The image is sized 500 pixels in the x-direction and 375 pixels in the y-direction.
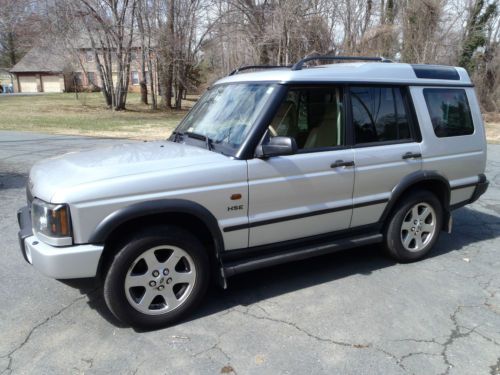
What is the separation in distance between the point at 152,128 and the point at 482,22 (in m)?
20.1

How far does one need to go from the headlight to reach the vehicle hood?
0.08 meters

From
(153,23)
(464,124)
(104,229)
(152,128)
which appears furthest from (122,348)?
(153,23)

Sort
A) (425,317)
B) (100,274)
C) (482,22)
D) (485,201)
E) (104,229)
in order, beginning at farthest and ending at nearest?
(482,22)
(485,201)
(425,317)
(100,274)
(104,229)

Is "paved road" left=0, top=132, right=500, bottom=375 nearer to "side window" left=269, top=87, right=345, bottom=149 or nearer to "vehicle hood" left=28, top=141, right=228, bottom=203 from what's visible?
"vehicle hood" left=28, top=141, right=228, bottom=203

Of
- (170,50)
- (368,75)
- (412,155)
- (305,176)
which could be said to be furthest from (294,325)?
(170,50)

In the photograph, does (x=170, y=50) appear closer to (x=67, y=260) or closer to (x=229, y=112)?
(x=229, y=112)

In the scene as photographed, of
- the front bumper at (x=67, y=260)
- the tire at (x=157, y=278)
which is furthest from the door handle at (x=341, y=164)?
the front bumper at (x=67, y=260)

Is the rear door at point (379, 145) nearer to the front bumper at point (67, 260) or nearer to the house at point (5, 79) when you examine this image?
the front bumper at point (67, 260)

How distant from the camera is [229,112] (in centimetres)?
402

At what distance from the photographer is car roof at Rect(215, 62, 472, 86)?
12.6 feet

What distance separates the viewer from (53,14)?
22969 millimetres

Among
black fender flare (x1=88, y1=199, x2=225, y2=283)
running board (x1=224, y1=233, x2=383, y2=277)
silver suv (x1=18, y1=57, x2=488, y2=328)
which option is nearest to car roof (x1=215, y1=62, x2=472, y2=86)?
silver suv (x1=18, y1=57, x2=488, y2=328)

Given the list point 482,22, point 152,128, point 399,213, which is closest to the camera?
point 399,213

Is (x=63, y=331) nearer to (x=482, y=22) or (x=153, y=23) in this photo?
(x=153, y=23)
